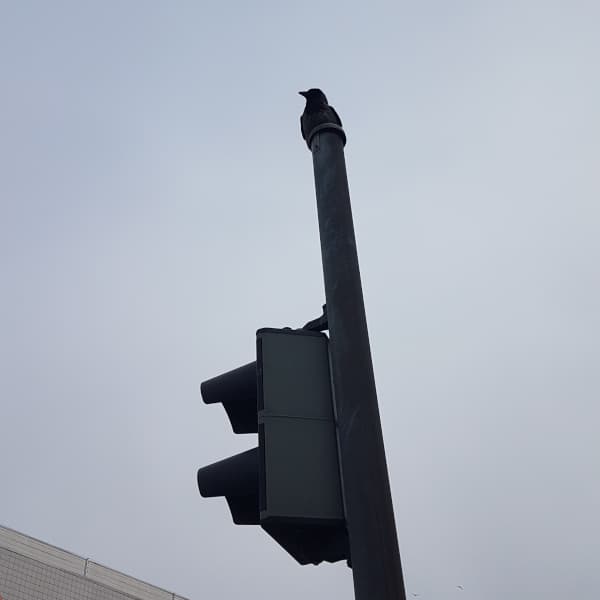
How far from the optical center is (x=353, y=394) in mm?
3090

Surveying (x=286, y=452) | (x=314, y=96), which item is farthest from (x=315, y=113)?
(x=286, y=452)

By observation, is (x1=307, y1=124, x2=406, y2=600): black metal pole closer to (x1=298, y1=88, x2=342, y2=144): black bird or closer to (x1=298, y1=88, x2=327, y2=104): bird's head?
(x1=298, y1=88, x2=342, y2=144): black bird

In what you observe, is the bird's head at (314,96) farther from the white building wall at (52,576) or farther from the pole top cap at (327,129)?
the white building wall at (52,576)

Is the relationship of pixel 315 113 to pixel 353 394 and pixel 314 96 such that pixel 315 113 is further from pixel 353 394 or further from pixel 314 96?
pixel 353 394

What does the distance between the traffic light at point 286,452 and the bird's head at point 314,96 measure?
1.33 m

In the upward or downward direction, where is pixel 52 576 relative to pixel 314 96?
upward

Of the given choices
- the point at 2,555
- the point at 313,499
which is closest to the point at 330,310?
the point at 313,499

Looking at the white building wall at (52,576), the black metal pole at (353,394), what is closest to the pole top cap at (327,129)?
the black metal pole at (353,394)

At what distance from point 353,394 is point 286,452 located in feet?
1.26

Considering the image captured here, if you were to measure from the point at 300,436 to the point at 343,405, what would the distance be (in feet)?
0.85

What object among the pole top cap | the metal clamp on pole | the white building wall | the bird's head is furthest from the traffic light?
the white building wall

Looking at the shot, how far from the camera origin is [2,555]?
28234mm

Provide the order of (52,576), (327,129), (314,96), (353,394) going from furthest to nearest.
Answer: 1. (52,576)
2. (314,96)
3. (327,129)
4. (353,394)

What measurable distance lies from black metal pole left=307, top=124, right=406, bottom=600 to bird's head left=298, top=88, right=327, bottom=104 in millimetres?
223
